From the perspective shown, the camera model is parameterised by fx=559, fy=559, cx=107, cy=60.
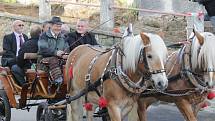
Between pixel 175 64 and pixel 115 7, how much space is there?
5.25 metres

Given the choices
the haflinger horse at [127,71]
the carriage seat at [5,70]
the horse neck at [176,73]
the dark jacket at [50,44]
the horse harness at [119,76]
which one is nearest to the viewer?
the haflinger horse at [127,71]

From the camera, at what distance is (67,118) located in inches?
353

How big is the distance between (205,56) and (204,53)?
4cm

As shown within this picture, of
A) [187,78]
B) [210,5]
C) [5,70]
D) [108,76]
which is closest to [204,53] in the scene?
[187,78]

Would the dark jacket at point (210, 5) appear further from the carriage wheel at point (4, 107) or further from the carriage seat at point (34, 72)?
the carriage wheel at point (4, 107)

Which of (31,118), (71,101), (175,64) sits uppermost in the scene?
(175,64)

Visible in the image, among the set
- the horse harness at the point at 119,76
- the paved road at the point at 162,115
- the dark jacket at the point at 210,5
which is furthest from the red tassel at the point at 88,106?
the dark jacket at the point at 210,5

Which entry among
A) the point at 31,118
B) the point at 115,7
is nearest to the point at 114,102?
the point at 31,118

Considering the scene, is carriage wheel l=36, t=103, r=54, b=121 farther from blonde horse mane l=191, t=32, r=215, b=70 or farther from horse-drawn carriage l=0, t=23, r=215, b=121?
blonde horse mane l=191, t=32, r=215, b=70

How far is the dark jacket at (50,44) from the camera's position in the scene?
9148 millimetres

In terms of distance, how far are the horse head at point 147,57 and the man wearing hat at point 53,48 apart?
1.97 metres

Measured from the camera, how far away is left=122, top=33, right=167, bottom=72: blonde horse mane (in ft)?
23.1

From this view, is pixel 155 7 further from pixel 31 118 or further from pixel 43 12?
pixel 31 118

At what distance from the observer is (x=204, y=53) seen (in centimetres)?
758
